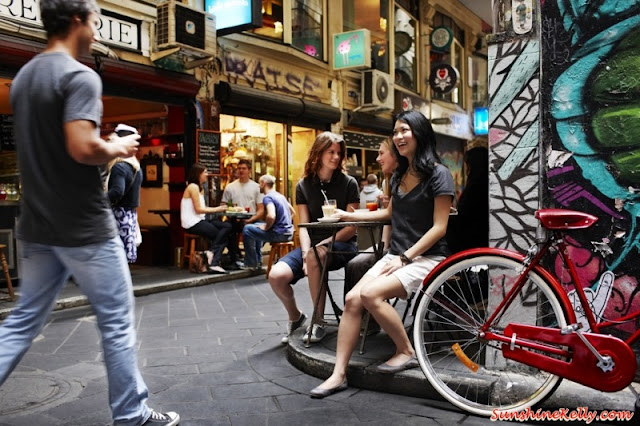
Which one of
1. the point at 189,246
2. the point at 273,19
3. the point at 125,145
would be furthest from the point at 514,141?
the point at 273,19

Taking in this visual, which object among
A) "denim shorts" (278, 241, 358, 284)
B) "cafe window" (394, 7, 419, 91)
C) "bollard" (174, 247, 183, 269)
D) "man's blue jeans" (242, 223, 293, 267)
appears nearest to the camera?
"denim shorts" (278, 241, 358, 284)

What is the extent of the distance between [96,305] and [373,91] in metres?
13.7

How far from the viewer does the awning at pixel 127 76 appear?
25.5 feet

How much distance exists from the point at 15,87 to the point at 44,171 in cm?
41

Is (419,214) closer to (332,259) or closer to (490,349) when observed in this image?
(490,349)

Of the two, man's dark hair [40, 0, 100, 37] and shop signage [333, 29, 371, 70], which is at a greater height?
shop signage [333, 29, 371, 70]

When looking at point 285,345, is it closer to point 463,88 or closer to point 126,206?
point 126,206

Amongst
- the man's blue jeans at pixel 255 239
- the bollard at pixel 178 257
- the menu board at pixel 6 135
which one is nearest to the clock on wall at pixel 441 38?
the man's blue jeans at pixel 255 239

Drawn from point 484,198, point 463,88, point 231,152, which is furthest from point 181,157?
point 463,88

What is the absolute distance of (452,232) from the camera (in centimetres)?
458

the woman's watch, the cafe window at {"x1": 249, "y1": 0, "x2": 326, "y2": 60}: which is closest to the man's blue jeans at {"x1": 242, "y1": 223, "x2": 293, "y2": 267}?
the cafe window at {"x1": 249, "y1": 0, "x2": 326, "y2": 60}

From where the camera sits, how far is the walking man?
2.58 m

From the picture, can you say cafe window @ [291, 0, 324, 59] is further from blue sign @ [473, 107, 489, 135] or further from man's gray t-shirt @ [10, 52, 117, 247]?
man's gray t-shirt @ [10, 52, 117, 247]

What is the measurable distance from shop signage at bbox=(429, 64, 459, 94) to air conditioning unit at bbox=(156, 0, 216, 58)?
413 inches
